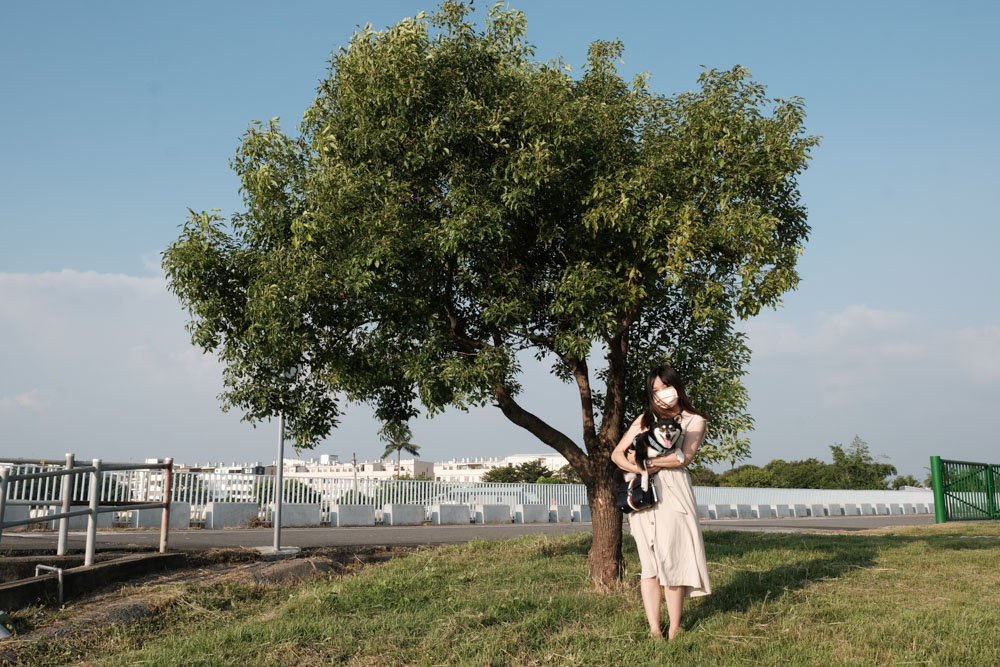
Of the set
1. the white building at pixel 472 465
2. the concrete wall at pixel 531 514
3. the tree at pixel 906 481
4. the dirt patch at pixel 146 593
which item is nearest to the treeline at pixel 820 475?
the tree at pixel 906 481

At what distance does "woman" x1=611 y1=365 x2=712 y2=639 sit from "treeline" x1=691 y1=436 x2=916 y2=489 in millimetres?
52839

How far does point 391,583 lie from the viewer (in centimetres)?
768

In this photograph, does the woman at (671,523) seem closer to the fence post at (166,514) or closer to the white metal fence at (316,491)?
the fence post at (166,514)

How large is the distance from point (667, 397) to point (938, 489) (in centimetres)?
1832

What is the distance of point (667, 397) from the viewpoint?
5.50 m

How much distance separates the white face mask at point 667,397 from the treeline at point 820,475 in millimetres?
52967

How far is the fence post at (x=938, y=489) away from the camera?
20.0 m

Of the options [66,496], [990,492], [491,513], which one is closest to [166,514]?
[66,496]

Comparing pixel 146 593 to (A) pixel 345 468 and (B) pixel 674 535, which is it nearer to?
(B) pixel 674 535

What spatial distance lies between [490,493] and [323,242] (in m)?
24.8

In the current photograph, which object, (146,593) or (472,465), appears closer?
(146,593)

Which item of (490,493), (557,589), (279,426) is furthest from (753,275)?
(490,493)

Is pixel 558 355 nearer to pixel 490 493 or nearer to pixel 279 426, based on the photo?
pixel 279 426

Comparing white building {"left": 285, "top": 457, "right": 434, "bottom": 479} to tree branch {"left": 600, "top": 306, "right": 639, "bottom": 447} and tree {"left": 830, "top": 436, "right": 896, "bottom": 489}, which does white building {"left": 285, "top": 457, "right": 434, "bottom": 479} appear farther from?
tree branch {"left": 600, "top": 306, "right": 639, "bottom": 447}
